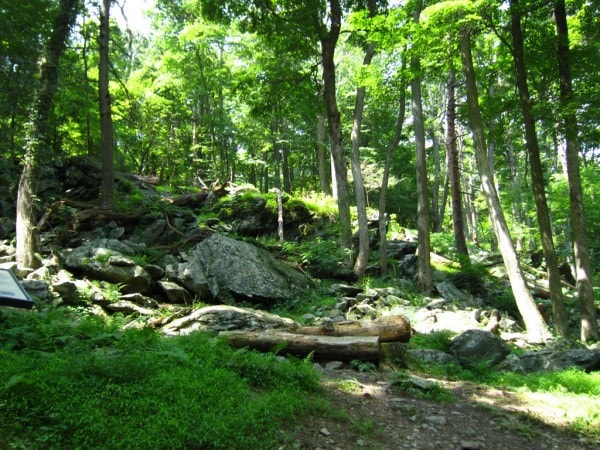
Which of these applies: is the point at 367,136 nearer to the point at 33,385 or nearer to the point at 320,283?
the point at 320,283

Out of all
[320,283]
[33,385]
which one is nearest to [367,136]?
[320,283]

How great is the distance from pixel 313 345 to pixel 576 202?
8.82 metres

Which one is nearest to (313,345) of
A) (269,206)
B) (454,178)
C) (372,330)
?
(372,330)

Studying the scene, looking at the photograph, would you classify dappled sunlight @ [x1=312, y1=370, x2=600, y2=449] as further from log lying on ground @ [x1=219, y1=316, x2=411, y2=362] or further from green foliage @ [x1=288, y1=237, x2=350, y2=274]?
green foliage @ [x1=288, y1=237, x2=350, y2=274]

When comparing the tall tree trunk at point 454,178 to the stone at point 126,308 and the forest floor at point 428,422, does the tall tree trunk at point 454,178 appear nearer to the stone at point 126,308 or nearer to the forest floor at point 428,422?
the forest floor at point 428,422

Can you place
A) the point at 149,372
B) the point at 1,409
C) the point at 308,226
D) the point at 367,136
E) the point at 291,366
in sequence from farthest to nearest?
the point at 367,136 → the point at 308,226 → the point at 291,366 → the point at 149,372 → the point at 1,409

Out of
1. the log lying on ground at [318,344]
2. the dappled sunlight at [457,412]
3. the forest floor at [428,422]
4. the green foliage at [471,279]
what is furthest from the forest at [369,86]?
the log lying on ground at [318,344]

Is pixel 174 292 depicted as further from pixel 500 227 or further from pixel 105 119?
pixel 500 227

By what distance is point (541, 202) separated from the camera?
417 inches

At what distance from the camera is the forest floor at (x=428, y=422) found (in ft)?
13.4

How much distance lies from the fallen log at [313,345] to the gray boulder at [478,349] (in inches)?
85.4

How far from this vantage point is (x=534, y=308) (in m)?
9.72

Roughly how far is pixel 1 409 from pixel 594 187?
26.7m

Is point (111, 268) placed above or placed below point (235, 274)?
above
